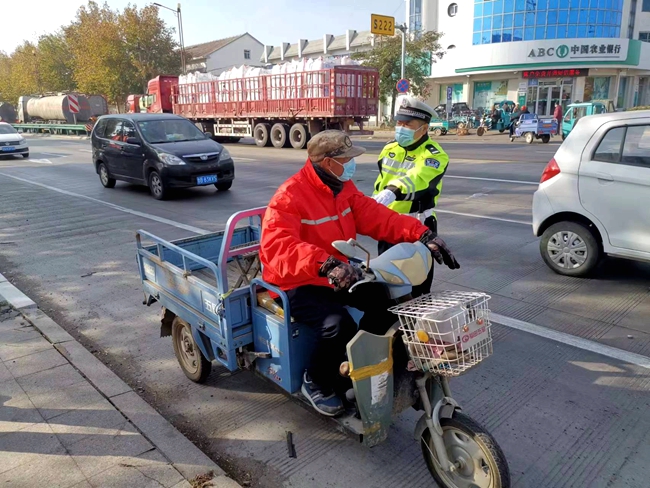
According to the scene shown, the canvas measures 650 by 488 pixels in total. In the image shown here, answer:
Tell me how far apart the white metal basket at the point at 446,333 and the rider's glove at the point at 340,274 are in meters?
0.24

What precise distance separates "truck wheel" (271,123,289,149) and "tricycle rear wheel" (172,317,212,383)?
20.5 meters

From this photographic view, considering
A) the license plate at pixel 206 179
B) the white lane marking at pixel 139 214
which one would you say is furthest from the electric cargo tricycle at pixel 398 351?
the license plate at pixel 206 179

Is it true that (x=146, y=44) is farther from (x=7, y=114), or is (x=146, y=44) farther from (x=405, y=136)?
(x=405, y=136)

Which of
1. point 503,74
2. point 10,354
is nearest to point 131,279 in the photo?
point 10,354

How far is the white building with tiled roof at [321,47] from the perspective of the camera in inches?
2218

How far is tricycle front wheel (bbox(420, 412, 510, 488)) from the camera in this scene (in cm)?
233

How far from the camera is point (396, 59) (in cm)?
3453

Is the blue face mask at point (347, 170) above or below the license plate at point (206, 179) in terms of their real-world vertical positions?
above

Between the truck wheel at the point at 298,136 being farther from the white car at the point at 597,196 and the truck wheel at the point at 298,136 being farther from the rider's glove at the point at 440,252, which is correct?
the rider's glove at the point at 440,252

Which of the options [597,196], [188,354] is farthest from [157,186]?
[597,196]

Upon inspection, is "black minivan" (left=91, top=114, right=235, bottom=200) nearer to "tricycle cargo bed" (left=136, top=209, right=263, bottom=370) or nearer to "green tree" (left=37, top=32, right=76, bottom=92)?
"tricycle cargo bed" (left=136, top=209, right=263, bottom=370)

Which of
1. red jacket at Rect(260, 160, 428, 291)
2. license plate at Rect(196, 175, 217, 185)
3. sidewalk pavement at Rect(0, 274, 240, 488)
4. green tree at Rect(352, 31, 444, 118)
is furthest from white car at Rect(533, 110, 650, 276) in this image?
green tree at Rect(352, 31, 444, 118)

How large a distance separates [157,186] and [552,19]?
121 ft

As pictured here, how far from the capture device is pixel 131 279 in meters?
6.05
